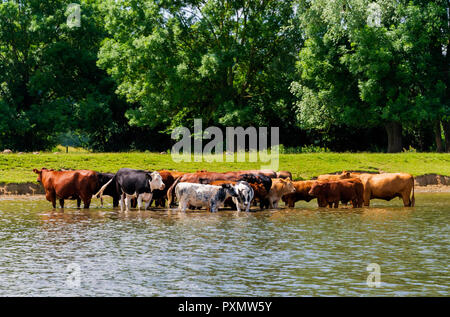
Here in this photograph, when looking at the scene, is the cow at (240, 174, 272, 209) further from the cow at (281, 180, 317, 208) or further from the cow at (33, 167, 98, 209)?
the cow at (33, 167, 98, 209)

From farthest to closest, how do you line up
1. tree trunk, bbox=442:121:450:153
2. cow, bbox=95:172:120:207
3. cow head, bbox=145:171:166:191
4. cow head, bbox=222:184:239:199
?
1. tree trunk, bbox=442:121:450:153
2. cow, bbox=95:172:120:207
3. cow head, bbox=145:171:166:191
4. cow head, bbox=222:184:239:199

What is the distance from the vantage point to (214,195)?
2473cm

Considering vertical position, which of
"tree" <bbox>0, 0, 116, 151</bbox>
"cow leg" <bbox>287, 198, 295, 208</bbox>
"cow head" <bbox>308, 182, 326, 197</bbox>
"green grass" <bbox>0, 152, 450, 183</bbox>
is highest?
"tree" <bbox>0, 0, 116, 151</bbox>

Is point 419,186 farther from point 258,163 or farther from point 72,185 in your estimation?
point 72,185

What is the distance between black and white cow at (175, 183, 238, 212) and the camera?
2461 centimetres

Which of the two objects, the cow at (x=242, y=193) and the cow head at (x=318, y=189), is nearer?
the cow at (x=242, y=193)

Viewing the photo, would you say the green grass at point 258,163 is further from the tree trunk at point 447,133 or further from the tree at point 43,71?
the tree at point 43,71

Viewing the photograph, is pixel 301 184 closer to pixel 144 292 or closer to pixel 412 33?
pixel 144 292

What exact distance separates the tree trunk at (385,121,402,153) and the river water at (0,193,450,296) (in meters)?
25.8

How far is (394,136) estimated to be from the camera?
49.8 metres

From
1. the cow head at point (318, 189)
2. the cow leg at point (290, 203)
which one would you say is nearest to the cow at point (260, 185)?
the cow leg at point (290, 203)

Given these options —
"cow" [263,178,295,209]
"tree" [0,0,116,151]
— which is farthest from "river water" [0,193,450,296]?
"tree" [0,0,116,151]

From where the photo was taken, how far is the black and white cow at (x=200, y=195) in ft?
80.7

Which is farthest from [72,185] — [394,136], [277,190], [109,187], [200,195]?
[394,136]
